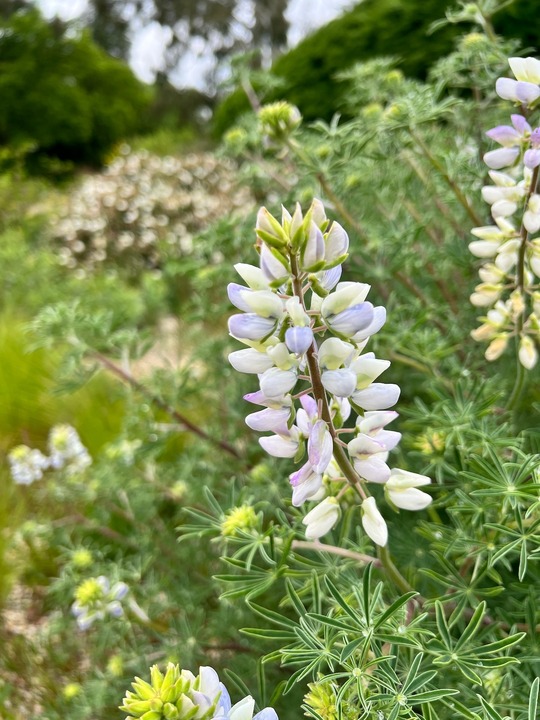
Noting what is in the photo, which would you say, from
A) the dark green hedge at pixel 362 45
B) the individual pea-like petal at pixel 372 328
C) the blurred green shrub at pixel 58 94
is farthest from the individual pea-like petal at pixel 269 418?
the blurred green shrub at pixel 58 94

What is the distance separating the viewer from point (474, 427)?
911mm

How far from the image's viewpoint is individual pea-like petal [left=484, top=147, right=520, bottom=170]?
847mm

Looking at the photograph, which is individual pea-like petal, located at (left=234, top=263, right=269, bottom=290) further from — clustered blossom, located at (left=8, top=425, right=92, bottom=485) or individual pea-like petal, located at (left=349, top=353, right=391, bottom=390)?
clustered blossom, located at (left=8, top=425, right=92, bottom=485)

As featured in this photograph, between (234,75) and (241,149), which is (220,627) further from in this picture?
(234,75)

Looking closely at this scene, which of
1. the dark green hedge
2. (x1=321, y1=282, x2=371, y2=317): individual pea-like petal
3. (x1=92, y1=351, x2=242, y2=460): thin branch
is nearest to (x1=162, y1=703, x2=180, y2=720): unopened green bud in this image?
(x1=321, y1=282, x2=371, y2=317): individual pea-like petal

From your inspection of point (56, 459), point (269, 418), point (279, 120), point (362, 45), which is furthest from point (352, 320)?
point (362, 45)

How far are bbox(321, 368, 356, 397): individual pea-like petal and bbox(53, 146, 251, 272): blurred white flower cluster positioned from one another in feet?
19.4

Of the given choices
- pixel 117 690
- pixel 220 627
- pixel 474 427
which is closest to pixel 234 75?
pixel 474 427

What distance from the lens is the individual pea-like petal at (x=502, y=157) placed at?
85 centimetres

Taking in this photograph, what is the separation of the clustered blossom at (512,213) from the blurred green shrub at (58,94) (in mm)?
12145

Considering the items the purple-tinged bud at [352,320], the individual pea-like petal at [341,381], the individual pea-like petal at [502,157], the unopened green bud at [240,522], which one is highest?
the purple-tinged bud at [352,320]

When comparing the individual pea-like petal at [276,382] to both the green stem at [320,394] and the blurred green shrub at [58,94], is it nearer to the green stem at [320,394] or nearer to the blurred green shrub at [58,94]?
the green stem at [320,394]

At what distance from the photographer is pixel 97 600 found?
4.05 feet

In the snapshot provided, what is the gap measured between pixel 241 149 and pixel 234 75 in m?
0.44
